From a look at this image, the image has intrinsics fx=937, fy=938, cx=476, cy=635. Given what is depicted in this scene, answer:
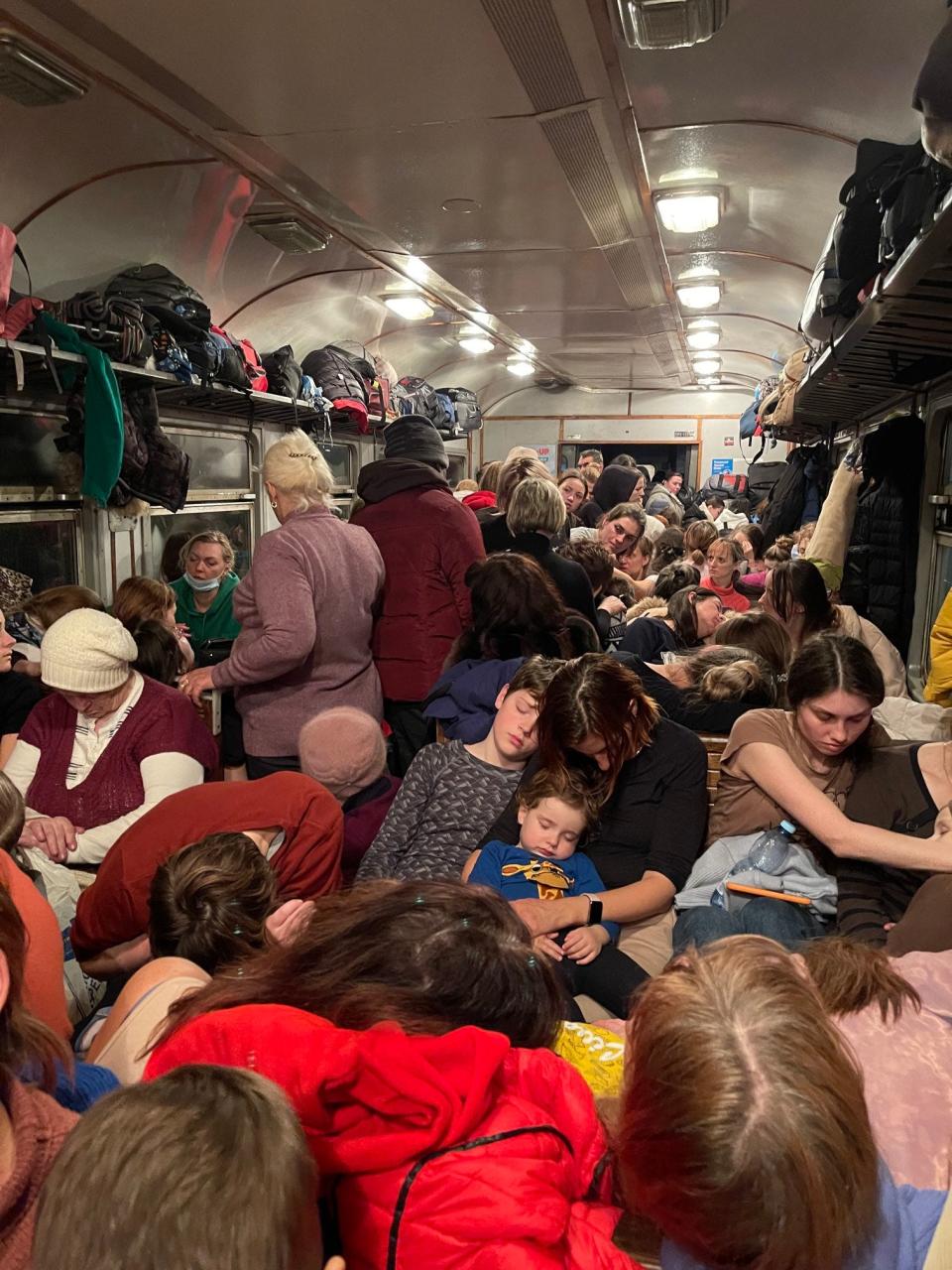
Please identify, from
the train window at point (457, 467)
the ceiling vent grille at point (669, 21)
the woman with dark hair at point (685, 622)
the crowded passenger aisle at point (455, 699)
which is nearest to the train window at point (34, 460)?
the crowded passenger aisle at point (455, 699)

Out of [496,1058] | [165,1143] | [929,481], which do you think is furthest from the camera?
[929,481]

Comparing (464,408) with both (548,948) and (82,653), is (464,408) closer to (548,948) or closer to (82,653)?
(82,653)

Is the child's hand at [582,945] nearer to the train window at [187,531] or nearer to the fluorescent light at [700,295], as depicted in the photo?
the train window at [187,531]

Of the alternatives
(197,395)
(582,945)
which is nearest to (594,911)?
(582,945)

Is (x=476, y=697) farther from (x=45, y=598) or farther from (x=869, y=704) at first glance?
(x=45, y=598)

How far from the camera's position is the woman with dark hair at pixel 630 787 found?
2.75 metres

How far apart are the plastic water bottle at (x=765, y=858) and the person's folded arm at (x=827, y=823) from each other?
2.4 inches

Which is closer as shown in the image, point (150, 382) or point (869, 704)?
point (869, 704)

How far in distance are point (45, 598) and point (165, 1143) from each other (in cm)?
365

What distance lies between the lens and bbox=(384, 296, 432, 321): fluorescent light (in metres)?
7.84

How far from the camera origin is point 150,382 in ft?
17.1

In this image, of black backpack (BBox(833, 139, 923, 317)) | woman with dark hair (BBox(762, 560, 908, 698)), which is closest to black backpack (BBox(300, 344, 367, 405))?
woman with dark hair (BBox(762, 560, 908, 698))

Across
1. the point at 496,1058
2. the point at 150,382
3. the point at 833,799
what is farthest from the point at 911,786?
the point at 150,382

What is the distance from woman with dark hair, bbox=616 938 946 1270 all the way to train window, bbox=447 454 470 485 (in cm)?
1250
